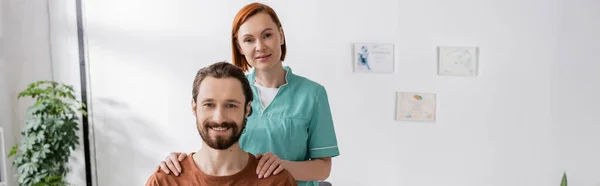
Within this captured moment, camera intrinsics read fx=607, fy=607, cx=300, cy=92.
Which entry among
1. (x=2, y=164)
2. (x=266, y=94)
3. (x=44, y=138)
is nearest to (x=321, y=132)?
(x=266, y=94)

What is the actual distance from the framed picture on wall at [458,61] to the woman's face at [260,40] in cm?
183

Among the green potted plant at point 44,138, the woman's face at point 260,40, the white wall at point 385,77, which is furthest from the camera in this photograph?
the green potted plant at point 44,138

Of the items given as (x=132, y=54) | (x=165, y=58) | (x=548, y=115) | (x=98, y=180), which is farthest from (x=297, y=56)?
(x=98, y=180)

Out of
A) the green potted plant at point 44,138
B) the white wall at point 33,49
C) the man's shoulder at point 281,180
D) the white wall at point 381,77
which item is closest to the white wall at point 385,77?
the white wall at point 381,77

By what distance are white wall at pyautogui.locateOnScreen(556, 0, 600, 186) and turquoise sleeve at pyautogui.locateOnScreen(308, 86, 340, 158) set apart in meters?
1.90

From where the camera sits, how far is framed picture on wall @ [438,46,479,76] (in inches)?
129

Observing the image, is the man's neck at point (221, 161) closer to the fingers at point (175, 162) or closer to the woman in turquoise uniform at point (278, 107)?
the fingers at point (175, 162)

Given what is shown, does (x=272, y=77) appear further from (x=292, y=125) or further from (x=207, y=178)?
(x=207, y=178)

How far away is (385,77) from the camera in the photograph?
3.42 m

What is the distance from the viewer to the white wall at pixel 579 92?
10.2 feet

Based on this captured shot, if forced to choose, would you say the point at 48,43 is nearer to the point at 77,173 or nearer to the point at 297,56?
the point at 77,173

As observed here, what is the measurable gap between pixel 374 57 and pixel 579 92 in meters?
1.09

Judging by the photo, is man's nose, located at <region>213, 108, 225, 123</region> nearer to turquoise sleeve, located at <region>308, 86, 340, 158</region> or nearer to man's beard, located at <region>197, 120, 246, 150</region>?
man's beard, located at <region>197, 120, 246, 150</region>

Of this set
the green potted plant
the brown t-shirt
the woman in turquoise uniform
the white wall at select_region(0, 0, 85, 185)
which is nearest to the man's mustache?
the brown t-shirt
